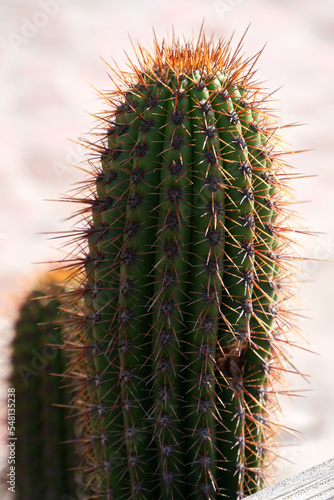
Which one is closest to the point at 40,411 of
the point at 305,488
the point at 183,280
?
the point at 183,280

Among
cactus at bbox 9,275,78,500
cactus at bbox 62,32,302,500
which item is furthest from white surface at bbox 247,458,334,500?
cactus at bbox 9,275,78,500

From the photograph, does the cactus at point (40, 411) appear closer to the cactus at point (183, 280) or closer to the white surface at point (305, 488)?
the cactus at point (183, 280)

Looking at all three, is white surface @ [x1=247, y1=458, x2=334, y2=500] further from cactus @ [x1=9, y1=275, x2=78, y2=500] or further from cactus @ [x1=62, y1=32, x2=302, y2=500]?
cactus @ [x1=9, y1=275, x2=78, y2=500]

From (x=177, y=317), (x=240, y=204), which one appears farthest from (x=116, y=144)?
(x=177, y=317)

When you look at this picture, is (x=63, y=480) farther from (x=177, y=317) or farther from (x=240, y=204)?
(x=240, y=204)

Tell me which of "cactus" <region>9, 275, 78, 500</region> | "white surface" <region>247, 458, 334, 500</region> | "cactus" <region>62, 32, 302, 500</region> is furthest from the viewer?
"cactus" <region>9, 275, 78, 500</region>
